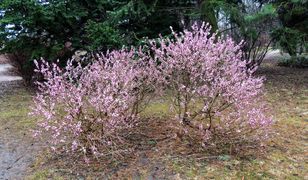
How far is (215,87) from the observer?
3316 millimetres

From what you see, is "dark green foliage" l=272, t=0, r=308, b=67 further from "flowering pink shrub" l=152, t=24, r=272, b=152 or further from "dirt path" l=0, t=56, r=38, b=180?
"dirt path" l=0, t=56, r=38, b=180

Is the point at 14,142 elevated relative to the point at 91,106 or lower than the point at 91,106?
lower

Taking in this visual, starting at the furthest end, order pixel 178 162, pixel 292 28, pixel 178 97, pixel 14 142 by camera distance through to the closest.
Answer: pixel 292 28, pixel 14 142, pixel 178 97, pixel 178 162

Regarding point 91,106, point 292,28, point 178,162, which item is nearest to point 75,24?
point 91,106

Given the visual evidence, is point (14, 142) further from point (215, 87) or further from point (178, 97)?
point (215, 87)

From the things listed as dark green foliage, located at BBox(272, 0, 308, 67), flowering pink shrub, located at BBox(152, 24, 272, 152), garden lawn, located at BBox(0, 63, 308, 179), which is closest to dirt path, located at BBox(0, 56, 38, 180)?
garden lawn, located at BBox(0, 63, 308, 179)

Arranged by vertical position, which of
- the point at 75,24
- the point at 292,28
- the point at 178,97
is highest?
the point at 75,24

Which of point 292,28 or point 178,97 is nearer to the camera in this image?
point 178,97

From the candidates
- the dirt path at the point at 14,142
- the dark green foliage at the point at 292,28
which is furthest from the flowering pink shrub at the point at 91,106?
the dark green foliage at the point at 292,28

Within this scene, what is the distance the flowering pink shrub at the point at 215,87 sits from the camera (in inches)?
130

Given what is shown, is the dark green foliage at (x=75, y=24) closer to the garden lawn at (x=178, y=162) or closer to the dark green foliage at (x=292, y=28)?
the dark green foliage at (x=292, y=28)

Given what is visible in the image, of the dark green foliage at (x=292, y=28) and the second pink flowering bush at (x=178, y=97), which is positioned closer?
the second pink flowering bush at (x=178, y=97)

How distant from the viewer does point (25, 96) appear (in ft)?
23.2

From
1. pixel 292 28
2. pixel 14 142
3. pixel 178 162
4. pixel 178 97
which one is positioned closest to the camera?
pixel 178 162
